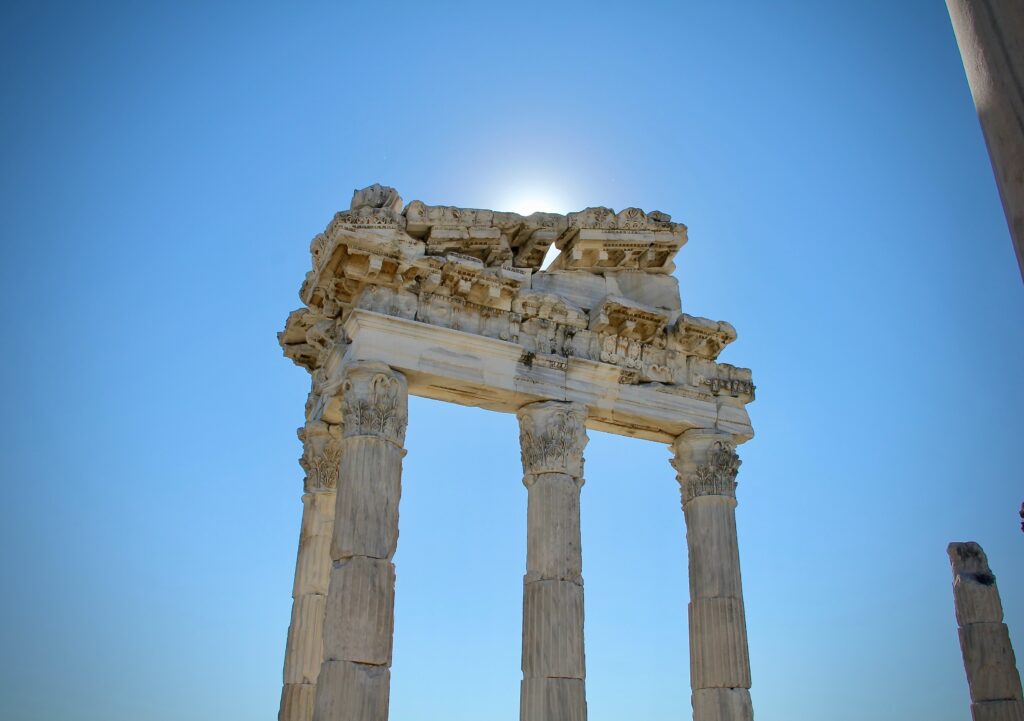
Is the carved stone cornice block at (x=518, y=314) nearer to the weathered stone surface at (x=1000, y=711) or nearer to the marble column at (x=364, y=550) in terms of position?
the marble column at (x=364, y=550)

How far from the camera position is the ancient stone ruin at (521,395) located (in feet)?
52.5

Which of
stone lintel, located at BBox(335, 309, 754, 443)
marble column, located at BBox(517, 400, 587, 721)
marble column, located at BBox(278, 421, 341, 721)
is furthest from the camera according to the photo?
marble column, located at BBox(278, 421, 341, 721)

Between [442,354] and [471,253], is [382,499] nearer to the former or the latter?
[442,354]

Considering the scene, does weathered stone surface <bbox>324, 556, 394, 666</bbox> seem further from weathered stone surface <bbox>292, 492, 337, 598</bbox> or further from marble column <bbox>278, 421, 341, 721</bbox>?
weathered stone surface <bbox>292, 492, 337, 598</bbox>

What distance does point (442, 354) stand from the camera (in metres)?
17.7

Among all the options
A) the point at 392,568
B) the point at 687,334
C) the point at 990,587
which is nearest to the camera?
the point at 392,568

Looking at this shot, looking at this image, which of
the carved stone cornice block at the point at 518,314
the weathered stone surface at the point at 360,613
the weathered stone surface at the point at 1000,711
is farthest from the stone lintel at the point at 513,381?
the weathered stone surface at the point at 1000,711

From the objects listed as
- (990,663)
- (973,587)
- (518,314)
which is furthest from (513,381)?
(990,663)

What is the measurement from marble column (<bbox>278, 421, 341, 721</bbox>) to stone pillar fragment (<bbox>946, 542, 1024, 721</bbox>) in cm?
1383

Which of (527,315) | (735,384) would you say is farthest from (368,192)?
(735,384)

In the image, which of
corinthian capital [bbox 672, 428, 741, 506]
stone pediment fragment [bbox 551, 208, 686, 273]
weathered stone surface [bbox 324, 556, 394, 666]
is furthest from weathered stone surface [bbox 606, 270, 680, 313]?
weathered stone surface [bbox 324, 556, 394, 666]

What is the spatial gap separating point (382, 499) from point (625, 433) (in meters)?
6.10

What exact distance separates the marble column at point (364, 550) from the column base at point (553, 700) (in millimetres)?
2551

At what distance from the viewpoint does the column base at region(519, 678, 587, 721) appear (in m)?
15.9
